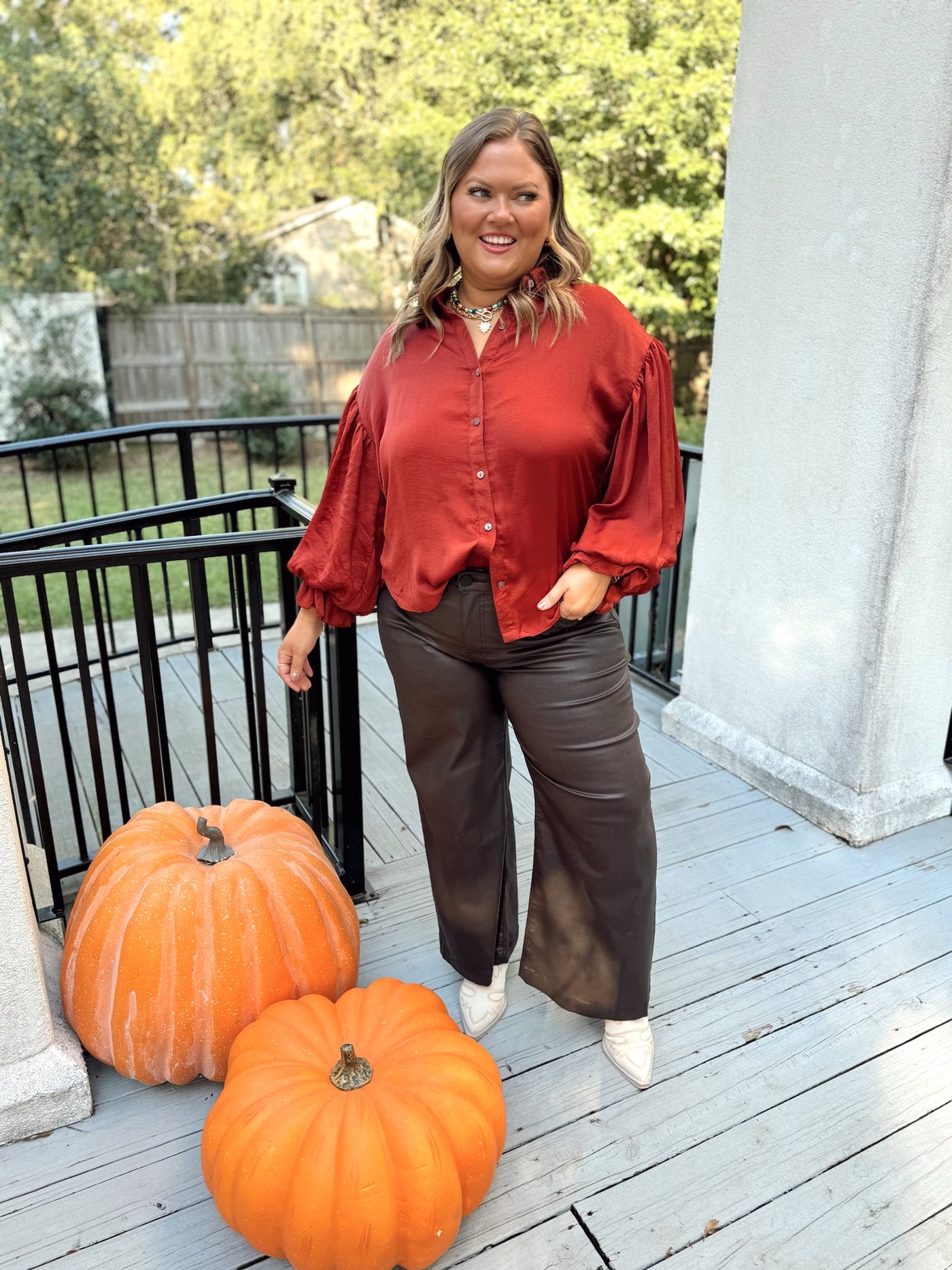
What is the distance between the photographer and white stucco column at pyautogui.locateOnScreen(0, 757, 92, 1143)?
1.55 meters

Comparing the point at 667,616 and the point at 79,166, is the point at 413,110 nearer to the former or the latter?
the point at 79,166

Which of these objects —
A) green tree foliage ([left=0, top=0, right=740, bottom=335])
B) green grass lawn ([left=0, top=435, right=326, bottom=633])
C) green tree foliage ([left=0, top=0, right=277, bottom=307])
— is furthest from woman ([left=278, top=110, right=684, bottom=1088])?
green tree foliage ([left=0, top=0, right=277, bottom=307])

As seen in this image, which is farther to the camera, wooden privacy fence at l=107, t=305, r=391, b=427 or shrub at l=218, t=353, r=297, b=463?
shrub at l=218, t=353, r=297, b=463

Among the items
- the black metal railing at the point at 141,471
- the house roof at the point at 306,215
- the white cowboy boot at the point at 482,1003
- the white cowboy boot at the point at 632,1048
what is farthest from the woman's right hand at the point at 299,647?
the house roof at the point at 306,215

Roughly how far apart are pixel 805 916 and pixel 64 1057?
1663 millimetres

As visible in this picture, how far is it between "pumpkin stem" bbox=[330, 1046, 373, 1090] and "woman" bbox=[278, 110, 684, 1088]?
0.48 m

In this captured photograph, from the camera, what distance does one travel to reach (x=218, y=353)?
43.2 ft

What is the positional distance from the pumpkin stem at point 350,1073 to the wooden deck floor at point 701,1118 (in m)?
0.32

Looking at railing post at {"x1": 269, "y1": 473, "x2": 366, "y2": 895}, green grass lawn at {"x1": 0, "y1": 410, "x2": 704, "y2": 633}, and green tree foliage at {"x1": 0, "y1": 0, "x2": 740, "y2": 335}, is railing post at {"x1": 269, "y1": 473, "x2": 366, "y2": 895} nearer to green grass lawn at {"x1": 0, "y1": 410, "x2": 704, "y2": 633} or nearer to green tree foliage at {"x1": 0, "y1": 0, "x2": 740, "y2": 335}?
green grass lawn at {"x1": 0, "y1": 410, "x2": 704, "y2": 633}

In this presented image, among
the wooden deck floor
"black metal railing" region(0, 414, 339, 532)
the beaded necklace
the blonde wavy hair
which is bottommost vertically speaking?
"black metal railing" region(0, 414, 339, 532)

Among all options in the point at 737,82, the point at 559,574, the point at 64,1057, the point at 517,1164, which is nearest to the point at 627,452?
the point at 559,574

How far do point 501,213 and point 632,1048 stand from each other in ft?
5.02

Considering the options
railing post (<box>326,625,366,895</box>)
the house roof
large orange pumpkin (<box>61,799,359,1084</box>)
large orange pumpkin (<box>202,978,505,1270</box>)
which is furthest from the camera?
the house roof

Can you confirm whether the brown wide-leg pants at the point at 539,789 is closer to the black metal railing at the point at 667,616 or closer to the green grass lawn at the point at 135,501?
the black metal railing at the point at 667,616
